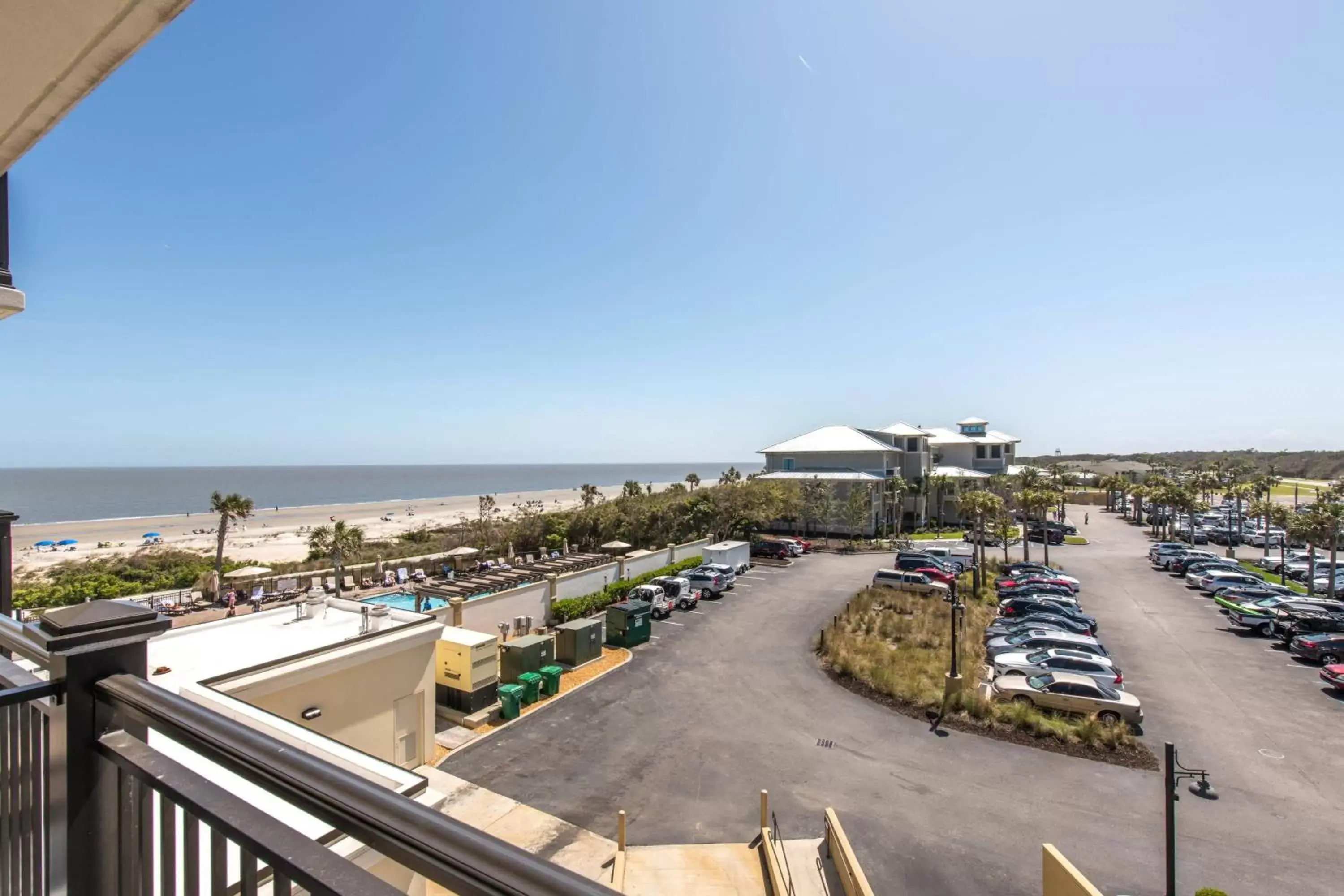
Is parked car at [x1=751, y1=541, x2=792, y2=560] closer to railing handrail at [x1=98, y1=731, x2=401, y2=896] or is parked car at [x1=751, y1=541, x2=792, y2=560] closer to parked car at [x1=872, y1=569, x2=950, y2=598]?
parked car at [x1=872, y1=569, x2=950, y2=598]

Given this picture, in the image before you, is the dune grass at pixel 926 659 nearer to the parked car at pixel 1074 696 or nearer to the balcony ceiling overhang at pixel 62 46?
the parked car at pixel 1074 696

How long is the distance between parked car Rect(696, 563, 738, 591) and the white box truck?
0.56m

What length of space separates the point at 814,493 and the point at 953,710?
30.8 meters

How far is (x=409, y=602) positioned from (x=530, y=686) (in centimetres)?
687

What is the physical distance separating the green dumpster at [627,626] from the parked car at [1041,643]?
447 inches

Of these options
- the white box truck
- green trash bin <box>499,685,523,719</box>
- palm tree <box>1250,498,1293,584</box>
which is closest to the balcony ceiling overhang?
green trash bin <box>499,685,523,719</box>

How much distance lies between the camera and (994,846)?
10.2m

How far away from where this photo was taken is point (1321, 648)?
18.8m

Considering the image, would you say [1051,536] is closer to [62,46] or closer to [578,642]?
[578,642]

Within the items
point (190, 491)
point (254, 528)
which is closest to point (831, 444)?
point (254, 528)

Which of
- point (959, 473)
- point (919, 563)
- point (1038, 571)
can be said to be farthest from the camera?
point (959, 473)

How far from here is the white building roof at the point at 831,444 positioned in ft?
168

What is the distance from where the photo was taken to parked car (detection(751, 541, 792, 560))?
37.3 meters

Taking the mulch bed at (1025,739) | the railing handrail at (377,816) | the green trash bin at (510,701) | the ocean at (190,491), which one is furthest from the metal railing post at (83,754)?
the ocean at (190,491)
